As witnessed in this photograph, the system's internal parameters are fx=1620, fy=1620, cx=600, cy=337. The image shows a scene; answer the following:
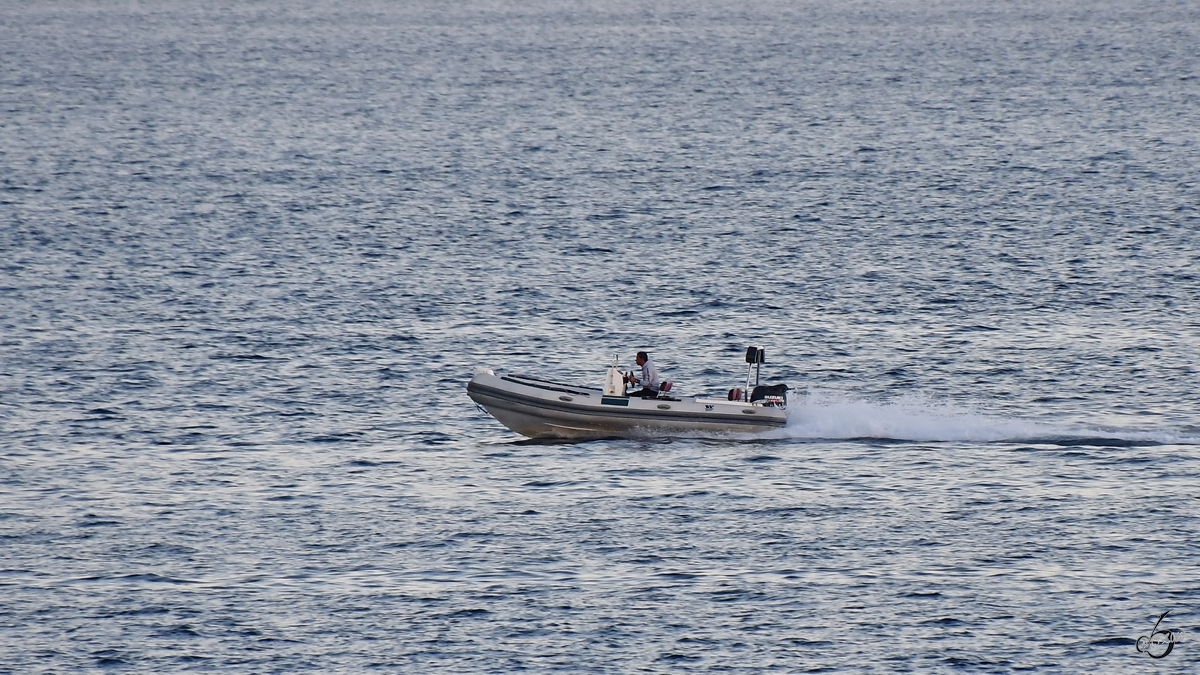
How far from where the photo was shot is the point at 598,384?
44.8 metres

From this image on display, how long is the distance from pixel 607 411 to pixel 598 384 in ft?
22.1

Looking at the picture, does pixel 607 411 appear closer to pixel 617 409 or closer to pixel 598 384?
pixel 617 409

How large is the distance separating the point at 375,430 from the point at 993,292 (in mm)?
24366

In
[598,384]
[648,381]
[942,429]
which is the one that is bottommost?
[942,429]

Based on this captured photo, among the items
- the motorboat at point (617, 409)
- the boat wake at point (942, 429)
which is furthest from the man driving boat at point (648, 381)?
the boat wake at point (942, 429)

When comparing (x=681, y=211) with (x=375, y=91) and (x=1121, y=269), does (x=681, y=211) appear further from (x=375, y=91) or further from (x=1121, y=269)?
(x=375, y=91)

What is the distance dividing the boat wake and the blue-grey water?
0.10 meters

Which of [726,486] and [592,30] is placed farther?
[592,30]

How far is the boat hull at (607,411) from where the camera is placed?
125 ft

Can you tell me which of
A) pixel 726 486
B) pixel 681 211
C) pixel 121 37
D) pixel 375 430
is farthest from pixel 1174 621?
pixel 121 37

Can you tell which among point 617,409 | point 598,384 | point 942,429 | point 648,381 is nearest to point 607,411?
point 617,409

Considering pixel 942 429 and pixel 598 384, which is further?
pixel 598 384

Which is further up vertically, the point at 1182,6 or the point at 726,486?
the point at 1182,6

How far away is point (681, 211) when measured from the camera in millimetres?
74000
